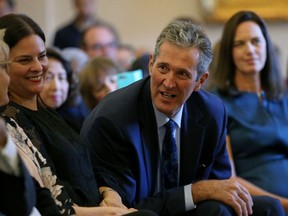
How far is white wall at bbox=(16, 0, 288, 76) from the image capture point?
6.84 metres

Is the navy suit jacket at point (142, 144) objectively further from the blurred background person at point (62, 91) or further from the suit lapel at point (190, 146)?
the blurred background person at point (62, 91)

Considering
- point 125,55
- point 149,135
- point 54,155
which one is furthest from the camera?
point 125,55

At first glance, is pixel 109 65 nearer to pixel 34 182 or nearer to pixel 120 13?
pixel 34 182

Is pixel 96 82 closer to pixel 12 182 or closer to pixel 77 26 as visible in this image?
pixel 12 182

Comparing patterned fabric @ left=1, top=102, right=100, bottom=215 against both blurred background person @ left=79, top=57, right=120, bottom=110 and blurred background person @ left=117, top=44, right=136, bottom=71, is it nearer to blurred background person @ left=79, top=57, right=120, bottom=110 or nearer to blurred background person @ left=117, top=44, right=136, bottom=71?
blurred background person @ left=79, top=57, right=120, bottom=110

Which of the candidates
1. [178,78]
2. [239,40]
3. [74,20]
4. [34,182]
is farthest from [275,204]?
[74,20]

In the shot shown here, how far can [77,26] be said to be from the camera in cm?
631

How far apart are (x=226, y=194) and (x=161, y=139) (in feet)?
1.12

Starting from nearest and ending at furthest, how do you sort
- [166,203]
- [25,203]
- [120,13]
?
1. [25,203]
2. [166,203]
3. [120,13]

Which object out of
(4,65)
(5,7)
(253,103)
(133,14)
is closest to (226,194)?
(4,65)

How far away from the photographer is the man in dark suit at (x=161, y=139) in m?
2.71

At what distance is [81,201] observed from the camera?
2.49 meters

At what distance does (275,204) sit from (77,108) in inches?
51.3

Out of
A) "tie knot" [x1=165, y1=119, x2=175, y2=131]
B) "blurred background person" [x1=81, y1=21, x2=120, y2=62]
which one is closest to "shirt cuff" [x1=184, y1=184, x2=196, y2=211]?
"tie knot" [x1=165, y1=119, x2=175, y2=131]
